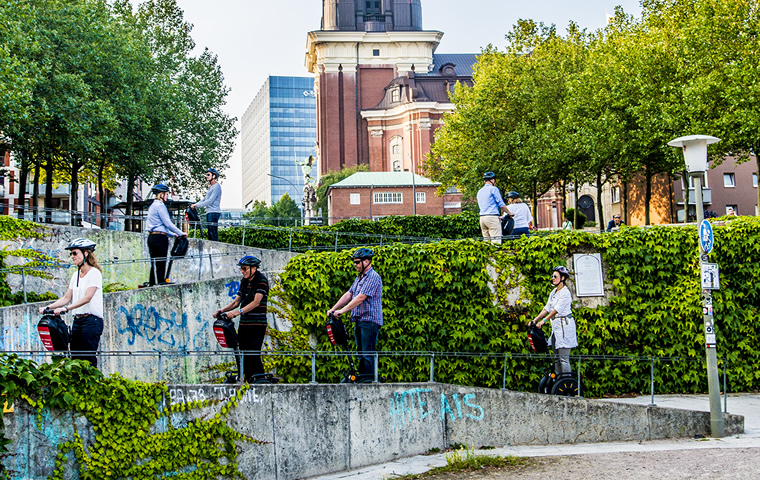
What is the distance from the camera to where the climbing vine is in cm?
799

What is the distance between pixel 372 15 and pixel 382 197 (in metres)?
46.5

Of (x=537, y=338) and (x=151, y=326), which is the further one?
(x=151, y=326)

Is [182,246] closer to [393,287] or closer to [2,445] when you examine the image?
[393,287]

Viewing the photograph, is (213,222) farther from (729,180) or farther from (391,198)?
(391,198)

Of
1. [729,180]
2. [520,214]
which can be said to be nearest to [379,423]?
[520,214]

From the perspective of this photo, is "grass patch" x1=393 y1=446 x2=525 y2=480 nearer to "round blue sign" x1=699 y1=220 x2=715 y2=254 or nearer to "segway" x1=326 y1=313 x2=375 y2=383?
"segway" x1=326 y1=313 x2=375 y2=383

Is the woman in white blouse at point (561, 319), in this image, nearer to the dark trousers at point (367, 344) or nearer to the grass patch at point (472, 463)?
the grass patch at point (472, 463)

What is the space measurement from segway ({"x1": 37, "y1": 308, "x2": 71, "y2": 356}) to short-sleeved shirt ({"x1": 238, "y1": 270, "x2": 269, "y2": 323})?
212 centimetres

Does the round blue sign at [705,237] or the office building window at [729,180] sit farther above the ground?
the office building window at [729,180]

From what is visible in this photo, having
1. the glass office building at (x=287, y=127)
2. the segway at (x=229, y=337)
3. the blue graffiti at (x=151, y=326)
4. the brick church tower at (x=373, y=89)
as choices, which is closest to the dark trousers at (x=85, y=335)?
the segway at (x=229, y=337)

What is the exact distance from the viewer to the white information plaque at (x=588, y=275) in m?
13.3

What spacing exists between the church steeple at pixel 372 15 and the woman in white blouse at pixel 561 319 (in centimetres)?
9322

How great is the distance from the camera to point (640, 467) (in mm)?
8836

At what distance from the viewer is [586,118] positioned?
3631 cm
